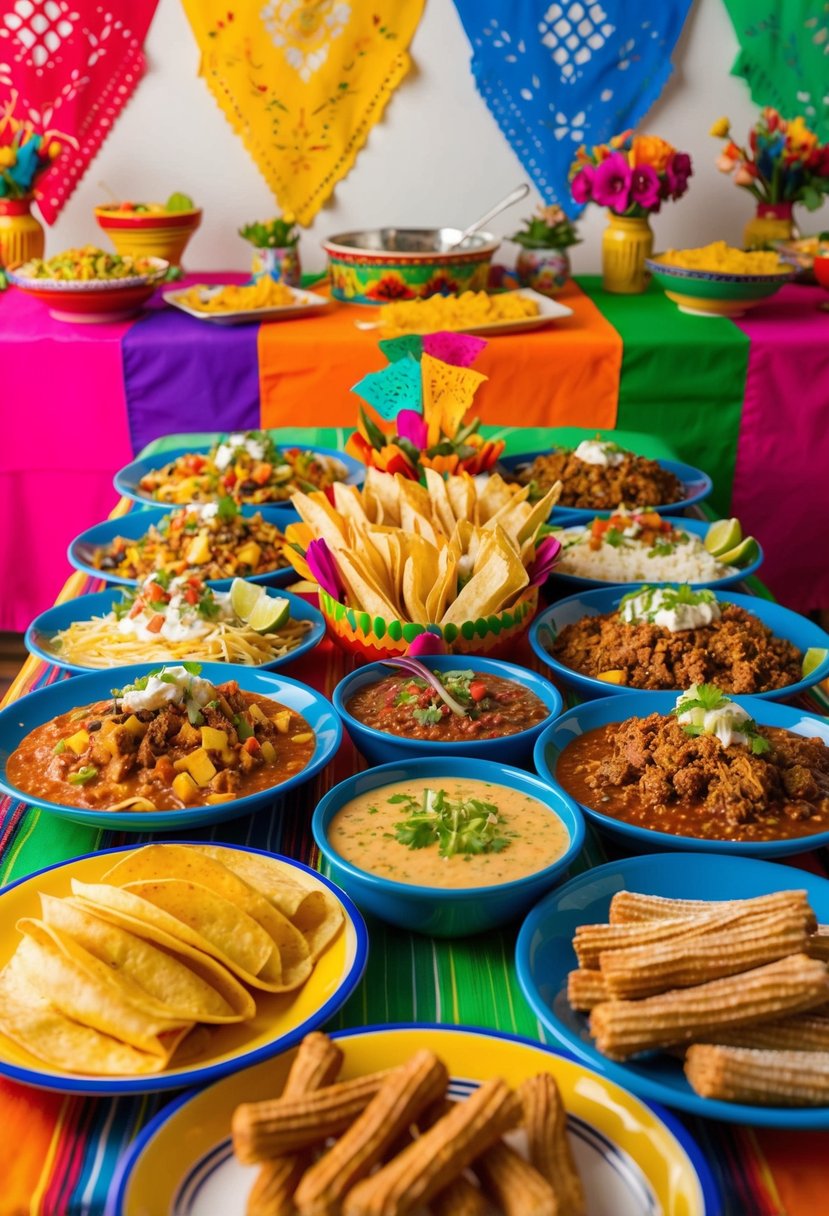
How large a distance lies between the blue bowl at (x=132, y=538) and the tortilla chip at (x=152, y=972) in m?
1.20

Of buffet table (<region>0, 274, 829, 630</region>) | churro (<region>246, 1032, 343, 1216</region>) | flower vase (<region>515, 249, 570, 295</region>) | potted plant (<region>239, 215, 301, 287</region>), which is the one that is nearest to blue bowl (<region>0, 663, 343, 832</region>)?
churro (<region>246, 1032, 343, 1216</region>)

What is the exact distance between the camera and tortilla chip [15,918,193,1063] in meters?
1.13

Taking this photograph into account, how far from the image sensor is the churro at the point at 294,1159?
3.00ft

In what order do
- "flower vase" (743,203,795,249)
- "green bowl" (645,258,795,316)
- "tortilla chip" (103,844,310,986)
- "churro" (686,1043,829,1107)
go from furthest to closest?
1. "flower vase" (743,203,795,249)
2. "green bowl" (645,258,795,316)
3. "tortilla chip" (103,844,310,986)
4. "churro" (686,1043,829,1107)

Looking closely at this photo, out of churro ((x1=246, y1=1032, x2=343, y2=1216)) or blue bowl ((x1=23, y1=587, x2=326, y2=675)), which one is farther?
blue bowl ((x1=23, y1=587, x2=326, y2=675))

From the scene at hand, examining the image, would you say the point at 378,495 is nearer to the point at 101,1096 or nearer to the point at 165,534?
the point at 165,534

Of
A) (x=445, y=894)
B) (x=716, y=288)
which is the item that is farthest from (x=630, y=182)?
(x=445, y=894)

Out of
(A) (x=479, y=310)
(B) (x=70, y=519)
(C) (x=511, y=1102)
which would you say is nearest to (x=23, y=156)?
(B) (x=70, y=519)

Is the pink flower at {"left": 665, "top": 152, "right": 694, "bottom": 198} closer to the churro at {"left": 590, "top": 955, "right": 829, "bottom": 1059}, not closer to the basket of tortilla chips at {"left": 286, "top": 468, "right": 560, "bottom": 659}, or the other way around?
the basket of tortilla chips at {"left": 286, "top": 468, "right": 560, "bottom": 659}

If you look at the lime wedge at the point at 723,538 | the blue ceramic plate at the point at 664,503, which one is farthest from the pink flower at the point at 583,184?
the lime wedge at the point at 723,538

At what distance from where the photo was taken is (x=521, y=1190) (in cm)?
91

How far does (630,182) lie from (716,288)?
25.2 inches

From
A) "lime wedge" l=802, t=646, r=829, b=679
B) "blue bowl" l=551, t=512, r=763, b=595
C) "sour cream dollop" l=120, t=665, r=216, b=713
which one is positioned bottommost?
"blue bowl" l=551, t=512, r=763, b=595

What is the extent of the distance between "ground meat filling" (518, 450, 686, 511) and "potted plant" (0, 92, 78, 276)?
3161 mm
